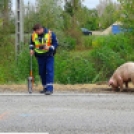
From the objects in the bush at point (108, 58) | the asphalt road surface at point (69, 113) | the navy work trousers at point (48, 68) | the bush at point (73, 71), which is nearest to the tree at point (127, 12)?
the bush at point (108, 58)

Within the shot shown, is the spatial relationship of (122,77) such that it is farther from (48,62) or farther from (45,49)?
(45,49)

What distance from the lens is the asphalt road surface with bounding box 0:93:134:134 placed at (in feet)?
23.2

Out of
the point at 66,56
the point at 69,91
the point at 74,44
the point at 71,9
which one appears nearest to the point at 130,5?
the point at 66,56

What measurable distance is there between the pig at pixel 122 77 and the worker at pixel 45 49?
1.69m

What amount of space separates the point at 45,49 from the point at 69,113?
10.1 feet

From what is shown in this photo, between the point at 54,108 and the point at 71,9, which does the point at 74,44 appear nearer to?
the point at 71,9

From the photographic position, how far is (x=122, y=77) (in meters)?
11.8

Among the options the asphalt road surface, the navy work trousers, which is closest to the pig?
the asphalt road surface

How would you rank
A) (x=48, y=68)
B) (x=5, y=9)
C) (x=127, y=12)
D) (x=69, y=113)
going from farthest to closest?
(x=5, y=9)
(x=127, y=12)
(x=48, y=68)
(x=69, y=113)

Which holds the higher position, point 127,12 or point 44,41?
point 127,12

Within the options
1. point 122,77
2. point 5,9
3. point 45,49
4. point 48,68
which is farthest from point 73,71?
point 5,9

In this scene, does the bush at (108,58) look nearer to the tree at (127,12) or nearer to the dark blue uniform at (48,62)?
the tree at (127,12)

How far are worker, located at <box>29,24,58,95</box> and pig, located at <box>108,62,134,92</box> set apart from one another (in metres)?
1.69

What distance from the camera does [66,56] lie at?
63.0ft
